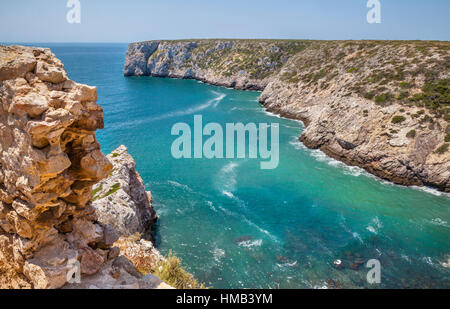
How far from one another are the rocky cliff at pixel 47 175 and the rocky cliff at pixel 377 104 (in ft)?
136

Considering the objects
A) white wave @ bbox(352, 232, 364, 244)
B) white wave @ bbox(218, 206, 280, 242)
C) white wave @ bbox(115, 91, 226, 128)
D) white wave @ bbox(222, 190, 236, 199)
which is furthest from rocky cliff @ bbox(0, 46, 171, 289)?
white wave @ bbox(115, 91, 226, 128)

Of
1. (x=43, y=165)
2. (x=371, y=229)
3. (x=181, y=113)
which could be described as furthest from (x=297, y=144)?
(x=43, y=165)

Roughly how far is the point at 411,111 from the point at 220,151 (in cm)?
3250

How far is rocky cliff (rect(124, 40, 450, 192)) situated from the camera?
1623 inches

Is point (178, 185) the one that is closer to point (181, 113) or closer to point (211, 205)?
point (211, 205)

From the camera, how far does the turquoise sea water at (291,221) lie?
2420cm

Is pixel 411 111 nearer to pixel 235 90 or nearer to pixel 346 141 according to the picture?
pixel 346 141

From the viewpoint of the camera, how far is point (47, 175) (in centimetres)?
1022

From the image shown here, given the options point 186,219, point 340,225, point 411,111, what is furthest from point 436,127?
point 186,219

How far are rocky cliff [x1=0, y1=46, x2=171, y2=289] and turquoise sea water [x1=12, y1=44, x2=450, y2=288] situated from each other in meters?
13.6

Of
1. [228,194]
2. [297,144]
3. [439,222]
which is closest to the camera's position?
[439,222]

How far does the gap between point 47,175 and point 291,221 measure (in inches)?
1028

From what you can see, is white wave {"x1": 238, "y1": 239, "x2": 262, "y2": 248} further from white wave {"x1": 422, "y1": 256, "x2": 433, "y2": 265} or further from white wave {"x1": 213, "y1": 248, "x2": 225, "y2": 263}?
white wave {"x1": 422, "y1": 256, "x2": 433, "y2": 265}

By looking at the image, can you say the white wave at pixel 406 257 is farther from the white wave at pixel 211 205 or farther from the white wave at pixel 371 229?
the white wave at pixel 211 205
